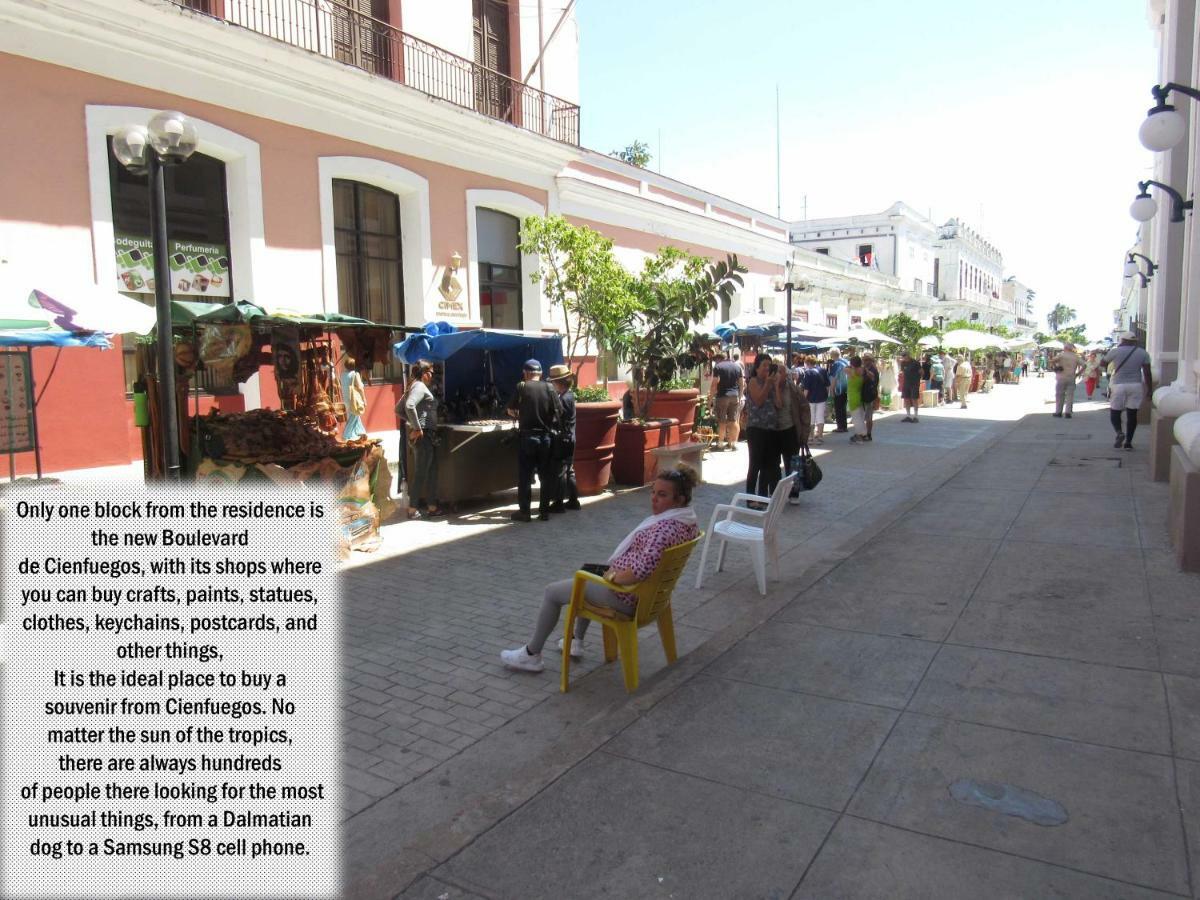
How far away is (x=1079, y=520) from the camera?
331 inches

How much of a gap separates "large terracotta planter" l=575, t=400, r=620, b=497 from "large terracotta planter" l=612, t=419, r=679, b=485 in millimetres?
437

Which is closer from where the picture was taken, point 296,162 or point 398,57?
point 296,162

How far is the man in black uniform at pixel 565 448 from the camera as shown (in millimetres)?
9070

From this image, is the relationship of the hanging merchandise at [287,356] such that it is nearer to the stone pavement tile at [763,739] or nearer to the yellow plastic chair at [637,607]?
the yellow plastic chair at [637,607]

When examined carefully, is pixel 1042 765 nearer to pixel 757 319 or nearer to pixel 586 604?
pixel 586 604

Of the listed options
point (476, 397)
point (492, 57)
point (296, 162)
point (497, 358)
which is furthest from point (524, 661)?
point (492, 57)

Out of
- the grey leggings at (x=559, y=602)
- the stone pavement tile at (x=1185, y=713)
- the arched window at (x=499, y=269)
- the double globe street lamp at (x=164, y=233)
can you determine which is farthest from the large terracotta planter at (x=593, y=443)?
the stone pavement tile at (x=1185, y=713)

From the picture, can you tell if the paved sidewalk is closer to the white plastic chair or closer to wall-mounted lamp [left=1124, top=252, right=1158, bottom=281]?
the white plastic chair

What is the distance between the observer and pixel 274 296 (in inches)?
460

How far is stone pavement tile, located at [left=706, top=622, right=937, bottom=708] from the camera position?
4.45 metres

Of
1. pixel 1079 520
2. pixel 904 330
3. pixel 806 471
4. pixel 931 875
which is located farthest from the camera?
pixel 904 330

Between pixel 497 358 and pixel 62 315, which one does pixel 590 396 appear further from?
pixel 62 315

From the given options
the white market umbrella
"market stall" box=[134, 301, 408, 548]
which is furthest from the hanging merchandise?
the white market umbrella

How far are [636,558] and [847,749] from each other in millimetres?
1361
